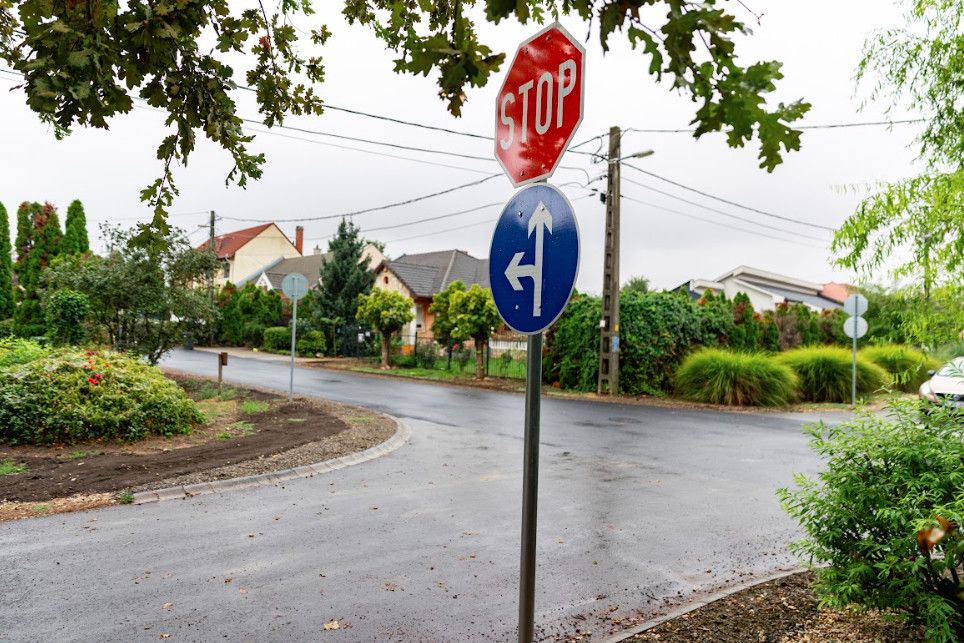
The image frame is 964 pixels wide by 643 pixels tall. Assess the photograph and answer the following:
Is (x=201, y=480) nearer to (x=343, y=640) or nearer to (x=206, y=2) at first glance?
(x=343, y=640)

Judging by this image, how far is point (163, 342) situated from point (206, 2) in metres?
15.4

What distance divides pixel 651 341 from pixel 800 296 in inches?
1488

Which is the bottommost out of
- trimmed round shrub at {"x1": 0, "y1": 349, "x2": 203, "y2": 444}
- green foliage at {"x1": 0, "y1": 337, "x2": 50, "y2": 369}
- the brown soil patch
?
the brown soil patch

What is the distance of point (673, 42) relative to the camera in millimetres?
1988

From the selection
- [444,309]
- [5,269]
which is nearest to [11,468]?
[444,309]

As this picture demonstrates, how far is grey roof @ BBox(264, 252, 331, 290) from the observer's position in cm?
5575

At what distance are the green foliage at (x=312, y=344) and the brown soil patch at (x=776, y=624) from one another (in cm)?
3145

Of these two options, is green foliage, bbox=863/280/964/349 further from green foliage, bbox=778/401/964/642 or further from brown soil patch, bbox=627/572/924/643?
brown soil patch, bbox=627/572/924/643

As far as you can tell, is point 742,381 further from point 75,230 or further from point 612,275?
point 75,230

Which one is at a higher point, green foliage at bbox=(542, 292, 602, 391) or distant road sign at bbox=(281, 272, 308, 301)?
distant road sign at bbox=(281, 272, 308, 301)

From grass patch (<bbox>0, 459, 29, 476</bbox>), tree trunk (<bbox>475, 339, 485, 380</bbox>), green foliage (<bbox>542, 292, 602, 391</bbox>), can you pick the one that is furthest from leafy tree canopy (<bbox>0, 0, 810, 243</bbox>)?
tree trunk (<bbox>475, 339, 485, 380</bbox>)

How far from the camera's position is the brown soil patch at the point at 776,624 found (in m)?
3.64

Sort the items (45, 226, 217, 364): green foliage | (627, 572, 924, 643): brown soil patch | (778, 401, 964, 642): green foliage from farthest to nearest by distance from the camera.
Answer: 1. (45, 226, 217, 364): green foliage
2. (627, 572, 924, 643): brown soil patch
3. (778, 401, 964, 642): green foliage

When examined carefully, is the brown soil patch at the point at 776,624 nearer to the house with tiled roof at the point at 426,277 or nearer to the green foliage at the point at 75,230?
the green foliage at the point at 75,230
